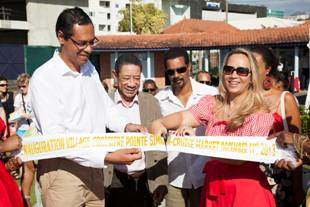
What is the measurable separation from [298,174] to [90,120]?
70.7 inches

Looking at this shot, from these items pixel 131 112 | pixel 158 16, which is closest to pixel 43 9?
pixel 158 16

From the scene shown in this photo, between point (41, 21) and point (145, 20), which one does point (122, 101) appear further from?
point (145, 20)

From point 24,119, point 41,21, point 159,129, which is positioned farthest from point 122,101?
point 41,21

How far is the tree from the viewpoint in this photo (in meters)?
49.5

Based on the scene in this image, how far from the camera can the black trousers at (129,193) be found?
3.68m

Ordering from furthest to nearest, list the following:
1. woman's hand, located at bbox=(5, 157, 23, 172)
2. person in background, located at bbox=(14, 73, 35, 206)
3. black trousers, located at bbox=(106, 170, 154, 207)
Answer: person in background, located at bbox=(14, 73, 35, 206) < black trousers, located at bbox=(106, 170, 154, 207) < woman's hand, located at bbox=(5, 157, 23, 172)

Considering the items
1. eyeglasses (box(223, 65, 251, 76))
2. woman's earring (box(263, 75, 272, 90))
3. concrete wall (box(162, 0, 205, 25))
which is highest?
concrete wall (box(162, 0, 205, 25))

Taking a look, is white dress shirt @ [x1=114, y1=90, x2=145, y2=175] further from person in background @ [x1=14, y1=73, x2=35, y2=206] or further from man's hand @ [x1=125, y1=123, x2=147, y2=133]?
person in background @ [x1=14, y1=73, x2=35, y2=206]

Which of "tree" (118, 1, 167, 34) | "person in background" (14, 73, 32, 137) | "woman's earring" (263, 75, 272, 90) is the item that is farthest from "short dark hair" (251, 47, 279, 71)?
"tree" (118, 1, 167, 34)

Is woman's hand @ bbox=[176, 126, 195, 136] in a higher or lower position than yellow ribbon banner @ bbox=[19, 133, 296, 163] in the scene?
higher

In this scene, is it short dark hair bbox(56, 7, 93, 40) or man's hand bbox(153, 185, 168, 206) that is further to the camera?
man's hand bbox(153, 185, 168, 206)

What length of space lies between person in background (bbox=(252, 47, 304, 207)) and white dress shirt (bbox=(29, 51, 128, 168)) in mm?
1245

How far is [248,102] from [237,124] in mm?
163

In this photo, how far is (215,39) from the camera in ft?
70.1
